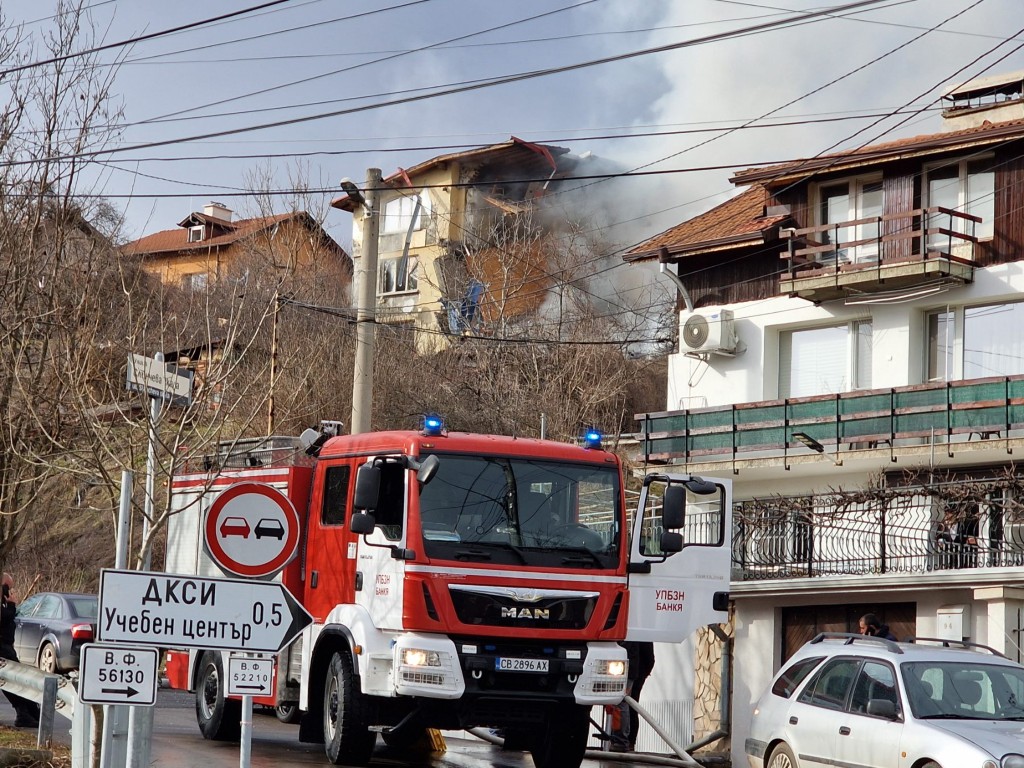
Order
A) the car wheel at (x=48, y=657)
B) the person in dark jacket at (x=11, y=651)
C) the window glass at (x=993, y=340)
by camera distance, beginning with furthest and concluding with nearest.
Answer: the window glass at (x=993, y=340), the car wheel at (x=48, y=657), the person in dark jacket at (x=11, y=651)

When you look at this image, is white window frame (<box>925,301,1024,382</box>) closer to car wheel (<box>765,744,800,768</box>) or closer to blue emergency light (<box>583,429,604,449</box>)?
blue emergency light (<box>583,429,604,449</box>)

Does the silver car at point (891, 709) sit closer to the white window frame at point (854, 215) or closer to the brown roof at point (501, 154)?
the white window frame at point (854, 215)

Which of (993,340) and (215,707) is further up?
(993,340)

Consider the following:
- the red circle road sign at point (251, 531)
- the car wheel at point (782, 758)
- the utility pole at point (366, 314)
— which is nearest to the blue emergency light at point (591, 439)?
the car wheel at point (782, 758)

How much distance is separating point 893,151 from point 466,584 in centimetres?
1993

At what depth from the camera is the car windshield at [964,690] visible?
11727 millimetres

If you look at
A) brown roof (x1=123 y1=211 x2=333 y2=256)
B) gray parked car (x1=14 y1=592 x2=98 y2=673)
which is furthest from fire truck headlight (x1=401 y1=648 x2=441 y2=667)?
brown roof (x1=123 y1=211 x2=333 y2=256)

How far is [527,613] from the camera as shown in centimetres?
1304

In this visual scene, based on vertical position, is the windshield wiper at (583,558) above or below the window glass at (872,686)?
above

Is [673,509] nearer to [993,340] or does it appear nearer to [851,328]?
[993,340]

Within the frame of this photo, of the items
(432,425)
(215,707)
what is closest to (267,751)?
(215,707)

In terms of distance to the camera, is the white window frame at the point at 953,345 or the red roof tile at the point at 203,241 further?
the red roof tile at the point at 203,241

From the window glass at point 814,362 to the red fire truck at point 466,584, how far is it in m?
18.1

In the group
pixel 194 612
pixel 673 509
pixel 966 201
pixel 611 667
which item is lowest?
pixel 611 667
